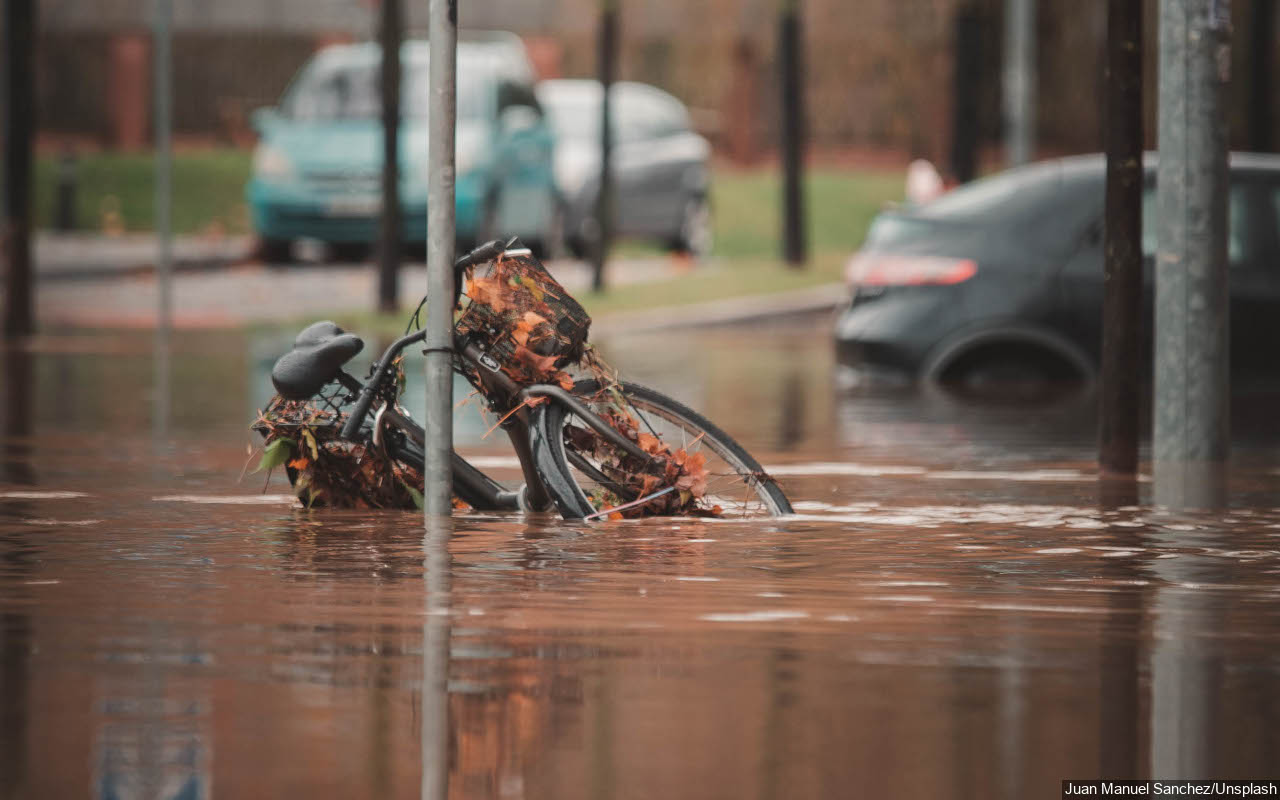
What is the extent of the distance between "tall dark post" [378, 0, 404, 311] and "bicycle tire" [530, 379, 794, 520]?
15638 mm

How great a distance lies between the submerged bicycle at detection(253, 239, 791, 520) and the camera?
997 cm

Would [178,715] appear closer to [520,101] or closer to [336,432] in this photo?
[336,432]

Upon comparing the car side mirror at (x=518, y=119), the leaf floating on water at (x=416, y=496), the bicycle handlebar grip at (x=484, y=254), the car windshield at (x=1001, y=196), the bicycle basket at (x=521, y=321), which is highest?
the car side mirror at (x=518, y=119)

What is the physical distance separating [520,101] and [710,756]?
2536cm

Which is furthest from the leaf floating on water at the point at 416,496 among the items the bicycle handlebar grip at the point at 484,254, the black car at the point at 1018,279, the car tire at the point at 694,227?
the car tire at the point at 694,227

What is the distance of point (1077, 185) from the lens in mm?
16312

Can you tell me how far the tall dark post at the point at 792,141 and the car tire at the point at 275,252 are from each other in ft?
18.2

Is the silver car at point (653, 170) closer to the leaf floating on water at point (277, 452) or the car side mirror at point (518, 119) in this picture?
the car side mirror at point (518, 119)

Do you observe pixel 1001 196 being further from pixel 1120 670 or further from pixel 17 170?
pixel 17 170

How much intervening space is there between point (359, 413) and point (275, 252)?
21.5 metres

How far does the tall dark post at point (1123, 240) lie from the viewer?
1238 cm

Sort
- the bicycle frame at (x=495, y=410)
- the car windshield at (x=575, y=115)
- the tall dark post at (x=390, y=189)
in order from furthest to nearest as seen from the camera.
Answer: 1. the car windshield at (x=575, y=115)
2. the tall dark post at (x=390, y=189)
3. the bicycle frame at (x=495, y=410)

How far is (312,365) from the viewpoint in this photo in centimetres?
1032

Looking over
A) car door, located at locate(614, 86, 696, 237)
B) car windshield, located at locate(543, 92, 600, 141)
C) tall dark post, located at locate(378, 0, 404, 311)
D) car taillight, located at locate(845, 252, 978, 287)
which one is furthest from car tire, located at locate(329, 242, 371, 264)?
car taillight, located at locate(845, 252, 978, 287)
